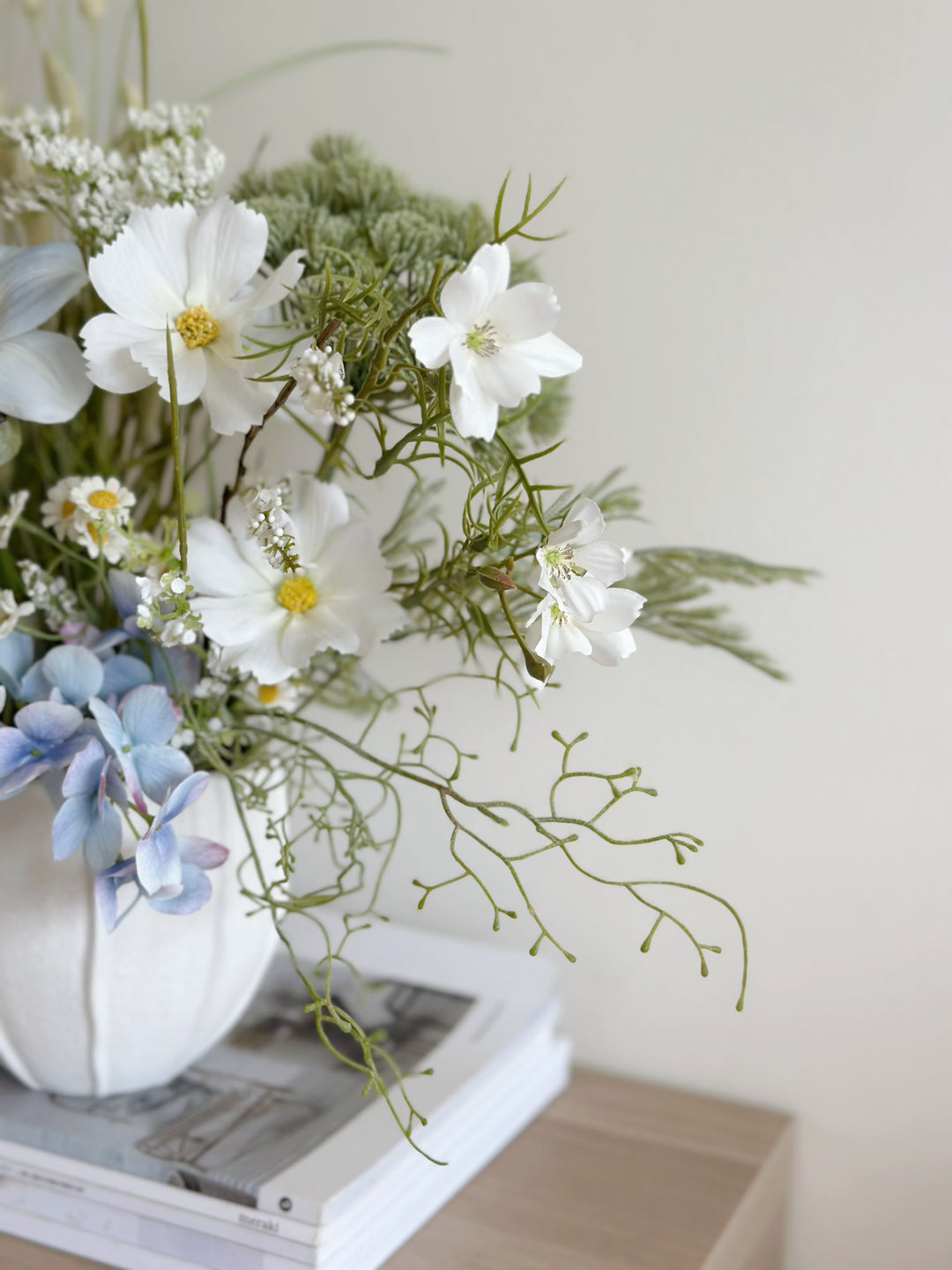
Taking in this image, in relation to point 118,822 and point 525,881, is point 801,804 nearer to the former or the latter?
point 525,881

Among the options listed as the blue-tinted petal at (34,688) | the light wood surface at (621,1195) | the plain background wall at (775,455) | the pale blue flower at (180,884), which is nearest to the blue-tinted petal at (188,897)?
the pale blue flower at (180,884)

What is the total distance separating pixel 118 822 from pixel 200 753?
8 centimetres

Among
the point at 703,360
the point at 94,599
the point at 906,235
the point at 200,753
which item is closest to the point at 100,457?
the point at 94,599

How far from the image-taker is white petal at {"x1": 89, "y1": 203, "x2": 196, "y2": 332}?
20.0 inches

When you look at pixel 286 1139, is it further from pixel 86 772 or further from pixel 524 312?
pixel 524 312

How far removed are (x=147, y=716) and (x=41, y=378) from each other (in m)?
0.17

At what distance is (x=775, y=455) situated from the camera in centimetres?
74

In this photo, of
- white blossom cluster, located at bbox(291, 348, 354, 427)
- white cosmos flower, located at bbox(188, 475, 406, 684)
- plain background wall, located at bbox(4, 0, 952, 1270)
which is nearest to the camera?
white blossom cluster, located at bbox(291, 348, 354, 427)

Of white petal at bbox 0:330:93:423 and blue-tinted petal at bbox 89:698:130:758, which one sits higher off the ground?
white petal at bbox 0:330:93:423

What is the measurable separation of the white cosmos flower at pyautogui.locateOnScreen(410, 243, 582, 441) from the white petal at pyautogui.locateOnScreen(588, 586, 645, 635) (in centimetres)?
8

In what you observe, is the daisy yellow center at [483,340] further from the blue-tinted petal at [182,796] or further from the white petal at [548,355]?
the blue-tinted petal at [182,796]

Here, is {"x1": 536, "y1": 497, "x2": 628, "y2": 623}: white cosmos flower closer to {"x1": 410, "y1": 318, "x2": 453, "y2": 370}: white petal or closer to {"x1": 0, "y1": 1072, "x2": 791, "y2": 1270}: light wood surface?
{"x1": 410, "y1": 318, "x2": 453, "y2": 370}: white petal

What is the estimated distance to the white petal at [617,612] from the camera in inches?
18.6

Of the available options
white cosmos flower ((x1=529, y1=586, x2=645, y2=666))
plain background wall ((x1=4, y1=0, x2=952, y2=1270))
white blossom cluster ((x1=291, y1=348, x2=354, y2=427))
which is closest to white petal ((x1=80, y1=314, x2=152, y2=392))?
white blossom cluster ((x1=291, y1=348, x2=354, y2=427))
